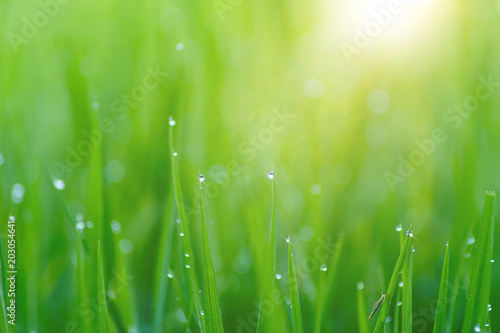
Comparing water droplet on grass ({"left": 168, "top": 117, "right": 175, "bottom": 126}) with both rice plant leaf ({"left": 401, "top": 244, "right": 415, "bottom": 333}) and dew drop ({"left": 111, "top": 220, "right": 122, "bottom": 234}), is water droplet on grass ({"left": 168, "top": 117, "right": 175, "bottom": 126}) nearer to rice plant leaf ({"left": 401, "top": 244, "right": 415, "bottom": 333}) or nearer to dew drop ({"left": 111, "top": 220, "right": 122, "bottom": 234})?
dew drop ({"left": 111, "top": 220, "right": 122, "bottom": 234})

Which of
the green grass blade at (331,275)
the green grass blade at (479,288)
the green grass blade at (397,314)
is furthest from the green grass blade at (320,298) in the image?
the green grass blade at (479,288)

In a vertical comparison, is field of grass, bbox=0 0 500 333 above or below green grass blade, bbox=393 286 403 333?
above

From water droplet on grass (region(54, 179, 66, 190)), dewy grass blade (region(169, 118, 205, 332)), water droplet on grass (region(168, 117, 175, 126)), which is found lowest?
dewy grass blade (region(169, 118, 205, 332))

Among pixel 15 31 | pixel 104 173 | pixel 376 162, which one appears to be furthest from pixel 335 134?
pixel 15 31

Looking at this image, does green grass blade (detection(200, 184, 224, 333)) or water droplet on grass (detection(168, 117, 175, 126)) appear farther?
water droplet on grass (detection(168, 117, 175, 126))

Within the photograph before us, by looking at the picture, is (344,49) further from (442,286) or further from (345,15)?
(442,286)

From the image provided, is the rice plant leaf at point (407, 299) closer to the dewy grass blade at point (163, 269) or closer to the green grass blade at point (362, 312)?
the green grass blade at point (362, 312)

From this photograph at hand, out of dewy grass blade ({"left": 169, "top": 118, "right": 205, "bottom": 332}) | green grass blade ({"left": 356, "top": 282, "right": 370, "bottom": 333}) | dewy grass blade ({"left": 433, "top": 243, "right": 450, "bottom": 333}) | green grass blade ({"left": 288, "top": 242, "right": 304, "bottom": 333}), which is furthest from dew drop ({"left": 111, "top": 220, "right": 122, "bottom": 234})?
dewy grass blade ({"left": 433, "top": 243, "right": 450, "bottom": 333})

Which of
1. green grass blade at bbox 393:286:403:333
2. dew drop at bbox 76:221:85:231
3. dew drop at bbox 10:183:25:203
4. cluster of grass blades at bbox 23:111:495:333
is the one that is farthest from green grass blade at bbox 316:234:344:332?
dew drop at bbox 10:183:25:203
